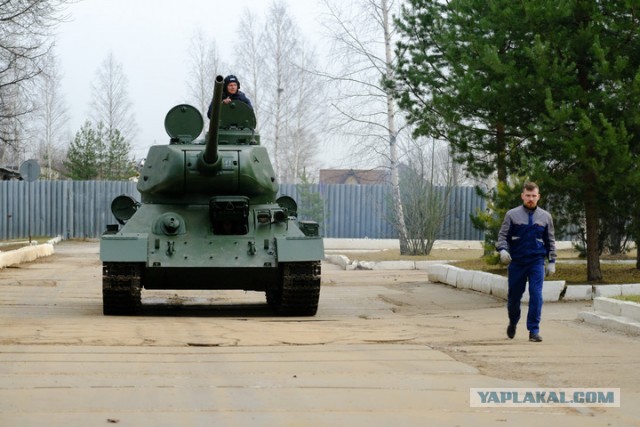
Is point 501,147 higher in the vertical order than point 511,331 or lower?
higher

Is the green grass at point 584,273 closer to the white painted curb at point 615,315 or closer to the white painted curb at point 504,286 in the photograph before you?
the white painted curb at point 504,286

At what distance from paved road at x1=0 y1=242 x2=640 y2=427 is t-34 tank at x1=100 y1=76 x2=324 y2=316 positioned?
0.42 meters

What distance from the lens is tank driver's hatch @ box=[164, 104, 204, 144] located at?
14945mm

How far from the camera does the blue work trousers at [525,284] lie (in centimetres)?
1041

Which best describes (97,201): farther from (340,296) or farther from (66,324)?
(66,324)

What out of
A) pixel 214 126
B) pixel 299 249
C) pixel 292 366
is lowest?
pixel 292 366

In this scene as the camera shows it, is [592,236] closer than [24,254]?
Yes

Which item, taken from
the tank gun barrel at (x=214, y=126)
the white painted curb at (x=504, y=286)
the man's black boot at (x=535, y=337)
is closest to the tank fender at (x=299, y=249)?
the tank gun barrel at (x=214, y=126)

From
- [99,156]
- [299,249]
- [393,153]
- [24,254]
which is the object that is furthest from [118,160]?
[299,249]

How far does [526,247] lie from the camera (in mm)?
10578

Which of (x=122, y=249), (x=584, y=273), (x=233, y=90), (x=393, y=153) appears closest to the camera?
(x=122, y=249)

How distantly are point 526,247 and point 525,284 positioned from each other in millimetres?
349

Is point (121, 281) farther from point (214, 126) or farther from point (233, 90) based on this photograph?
point (233, 90)

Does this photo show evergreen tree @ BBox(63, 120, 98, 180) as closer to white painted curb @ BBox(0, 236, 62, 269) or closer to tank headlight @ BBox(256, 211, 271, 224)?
white painted curb @ BBox(0, 236, 62, 269)
